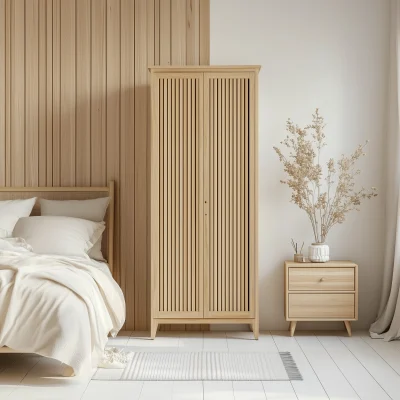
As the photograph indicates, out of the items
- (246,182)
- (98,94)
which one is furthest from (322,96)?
(98,94)

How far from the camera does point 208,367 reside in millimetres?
3703

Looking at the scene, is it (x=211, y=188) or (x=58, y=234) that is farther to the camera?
(x=211, y=188)

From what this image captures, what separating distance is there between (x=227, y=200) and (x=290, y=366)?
1.30 meters

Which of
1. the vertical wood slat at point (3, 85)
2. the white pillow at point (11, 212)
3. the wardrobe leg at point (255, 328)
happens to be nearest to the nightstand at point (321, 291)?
the wardrobe leg at point (255, 328)

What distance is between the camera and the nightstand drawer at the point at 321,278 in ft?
14.7

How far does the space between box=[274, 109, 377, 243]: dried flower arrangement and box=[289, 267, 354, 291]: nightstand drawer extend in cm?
27

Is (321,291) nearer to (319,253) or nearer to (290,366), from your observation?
→ (319,253)

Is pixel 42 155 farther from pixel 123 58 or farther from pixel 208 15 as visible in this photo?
pixel 208 15

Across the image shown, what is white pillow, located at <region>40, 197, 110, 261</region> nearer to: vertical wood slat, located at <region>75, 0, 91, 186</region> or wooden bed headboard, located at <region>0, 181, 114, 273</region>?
wooden bed headboard, located at <region>0, 181, 114, 273</region>

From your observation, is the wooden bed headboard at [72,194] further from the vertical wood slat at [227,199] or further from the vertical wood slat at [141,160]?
the vertical wood slat at [227,199]

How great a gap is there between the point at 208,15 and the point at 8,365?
2.96 meters

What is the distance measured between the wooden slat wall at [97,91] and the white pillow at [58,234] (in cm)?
45

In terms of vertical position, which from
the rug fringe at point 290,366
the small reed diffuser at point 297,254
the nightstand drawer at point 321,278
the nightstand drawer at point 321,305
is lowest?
the rug fringe at point 290,366

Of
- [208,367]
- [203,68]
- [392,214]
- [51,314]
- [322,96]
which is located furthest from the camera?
[322,96]
